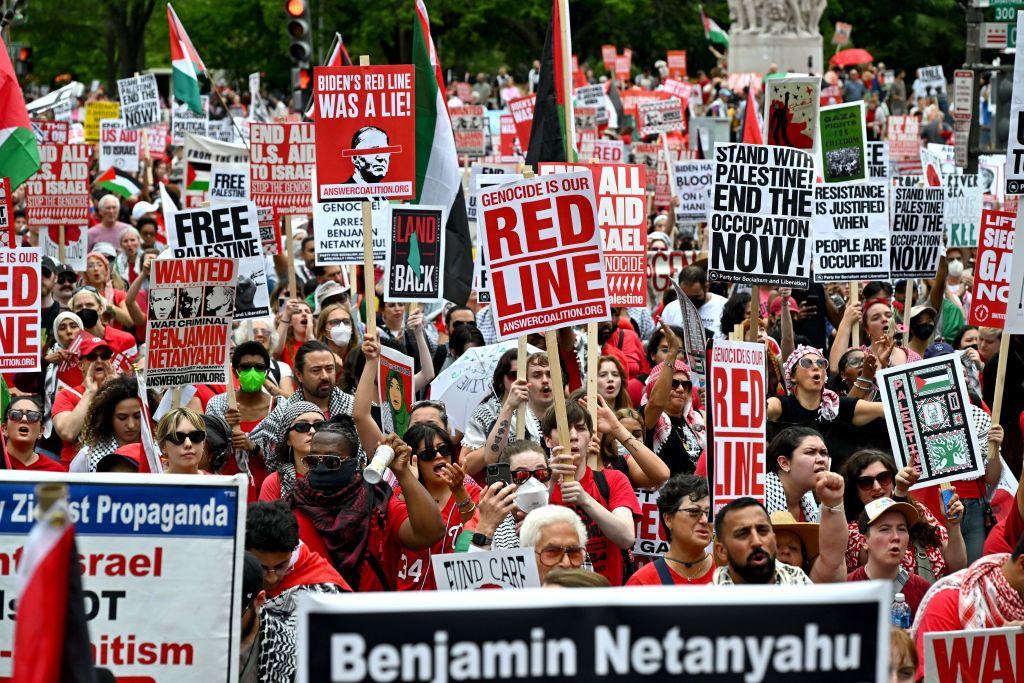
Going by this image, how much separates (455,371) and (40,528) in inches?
254

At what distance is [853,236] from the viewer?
13523 mm

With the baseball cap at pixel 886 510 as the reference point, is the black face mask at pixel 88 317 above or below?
above

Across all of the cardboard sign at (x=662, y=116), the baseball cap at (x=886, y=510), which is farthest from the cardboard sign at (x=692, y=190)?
the baseball cap at (x=886, y=510)

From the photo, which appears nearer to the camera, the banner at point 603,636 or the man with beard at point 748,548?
the banner at point 603,636

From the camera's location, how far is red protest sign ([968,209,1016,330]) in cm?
1031

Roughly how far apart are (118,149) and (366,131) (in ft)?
45.0

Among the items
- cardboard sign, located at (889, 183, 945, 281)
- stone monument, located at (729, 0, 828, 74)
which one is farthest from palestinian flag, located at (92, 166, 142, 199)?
stone monument, located at (729, 0, 828, 74)

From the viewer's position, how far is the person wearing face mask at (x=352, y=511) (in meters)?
6.99

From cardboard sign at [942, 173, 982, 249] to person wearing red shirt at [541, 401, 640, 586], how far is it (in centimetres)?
861

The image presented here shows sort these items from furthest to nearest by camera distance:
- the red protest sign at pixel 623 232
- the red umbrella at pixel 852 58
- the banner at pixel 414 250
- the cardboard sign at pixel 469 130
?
the red umbrella at pixel 852 58
the cardboard sign at pixel 469 130
the red protest sign at pixel 623 232
the banner at pixel 414 250

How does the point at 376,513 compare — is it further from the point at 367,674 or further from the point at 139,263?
the point at 139,263

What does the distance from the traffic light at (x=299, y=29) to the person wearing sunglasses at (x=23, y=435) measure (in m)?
14.5

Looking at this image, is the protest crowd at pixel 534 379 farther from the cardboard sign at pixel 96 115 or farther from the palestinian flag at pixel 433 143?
the cardboard sign at pixel 96 115

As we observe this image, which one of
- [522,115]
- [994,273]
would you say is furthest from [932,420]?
[522,115]
